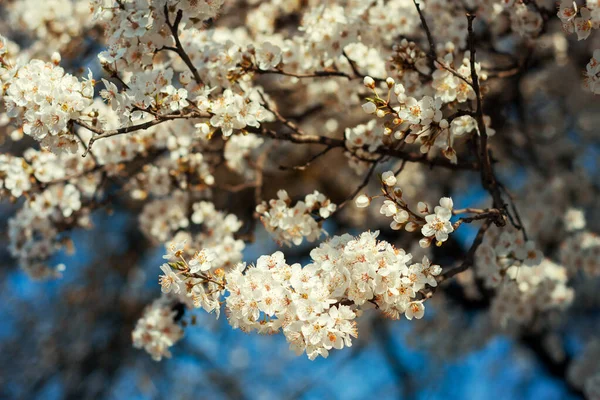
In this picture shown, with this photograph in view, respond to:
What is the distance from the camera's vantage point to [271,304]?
1.94 meters

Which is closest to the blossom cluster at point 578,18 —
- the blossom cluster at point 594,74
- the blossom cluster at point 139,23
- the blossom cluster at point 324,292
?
the blossom cluster at point 594,74

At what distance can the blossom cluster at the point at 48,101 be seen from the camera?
2.14 m

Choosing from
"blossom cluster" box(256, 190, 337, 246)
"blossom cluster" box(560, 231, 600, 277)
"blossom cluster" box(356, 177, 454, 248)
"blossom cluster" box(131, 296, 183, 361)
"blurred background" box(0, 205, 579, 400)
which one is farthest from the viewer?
"blurred background" box(0, 205, 579, 400)

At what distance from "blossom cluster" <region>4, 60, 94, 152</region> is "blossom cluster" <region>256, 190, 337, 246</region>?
34.7 inches

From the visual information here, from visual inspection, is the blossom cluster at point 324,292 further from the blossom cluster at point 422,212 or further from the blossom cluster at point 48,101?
the blossom cluster at point 48,101

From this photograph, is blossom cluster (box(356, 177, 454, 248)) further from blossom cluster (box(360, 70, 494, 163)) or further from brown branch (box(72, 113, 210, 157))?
brown branch (box(72, 113, 210, 157))

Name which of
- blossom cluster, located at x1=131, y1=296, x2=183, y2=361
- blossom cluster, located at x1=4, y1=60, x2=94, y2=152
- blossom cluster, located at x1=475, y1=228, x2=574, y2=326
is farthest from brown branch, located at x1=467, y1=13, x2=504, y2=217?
blossom cluster, located at x1=131, y1=296, x2=183, y2=361

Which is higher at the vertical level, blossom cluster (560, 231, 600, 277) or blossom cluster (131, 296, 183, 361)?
blossom cluster (131, 296, 183, 361)

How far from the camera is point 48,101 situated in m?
2.14

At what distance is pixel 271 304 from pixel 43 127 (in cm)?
110

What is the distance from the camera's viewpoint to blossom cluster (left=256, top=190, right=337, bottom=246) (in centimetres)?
261

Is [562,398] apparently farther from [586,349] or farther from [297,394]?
[297,394]

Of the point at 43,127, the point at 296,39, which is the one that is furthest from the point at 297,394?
the point at 43,127

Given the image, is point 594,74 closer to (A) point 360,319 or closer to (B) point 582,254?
(B) point 582,254
